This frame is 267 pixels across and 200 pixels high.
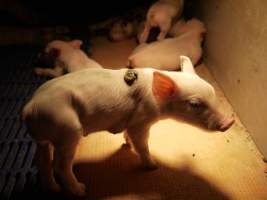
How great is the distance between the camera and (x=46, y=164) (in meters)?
1.39

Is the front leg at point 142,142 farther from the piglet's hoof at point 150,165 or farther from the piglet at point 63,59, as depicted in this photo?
the piglet at point 63,59

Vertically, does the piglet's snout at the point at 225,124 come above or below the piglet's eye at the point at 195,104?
below

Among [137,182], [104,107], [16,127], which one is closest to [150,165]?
[137,182]

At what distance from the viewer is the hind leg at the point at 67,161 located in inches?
49.9

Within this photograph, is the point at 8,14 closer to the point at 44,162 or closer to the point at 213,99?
the point at 44,162

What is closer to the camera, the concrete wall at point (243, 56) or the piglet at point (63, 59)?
the concrete wall at point (243, 56)

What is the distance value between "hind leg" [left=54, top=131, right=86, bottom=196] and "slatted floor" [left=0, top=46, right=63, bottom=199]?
134 mm

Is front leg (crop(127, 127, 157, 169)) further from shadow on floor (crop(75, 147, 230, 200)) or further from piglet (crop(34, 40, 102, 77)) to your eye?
piglet (crop(34, 40, 102, 77))

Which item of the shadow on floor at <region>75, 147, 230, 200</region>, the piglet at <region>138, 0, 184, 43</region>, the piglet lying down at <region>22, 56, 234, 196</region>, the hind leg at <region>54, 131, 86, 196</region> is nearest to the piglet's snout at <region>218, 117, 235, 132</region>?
the piglet lying down at <region>22, 56, 234, 196</region>

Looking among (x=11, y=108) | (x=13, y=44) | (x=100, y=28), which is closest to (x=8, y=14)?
(x=13, y=44)

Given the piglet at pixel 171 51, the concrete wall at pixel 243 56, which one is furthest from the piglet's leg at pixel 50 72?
the concrete wall at pixel 243 56

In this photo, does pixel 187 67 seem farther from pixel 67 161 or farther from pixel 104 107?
pixel 67 161

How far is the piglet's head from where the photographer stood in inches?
52.4

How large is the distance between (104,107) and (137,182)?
48 cm
